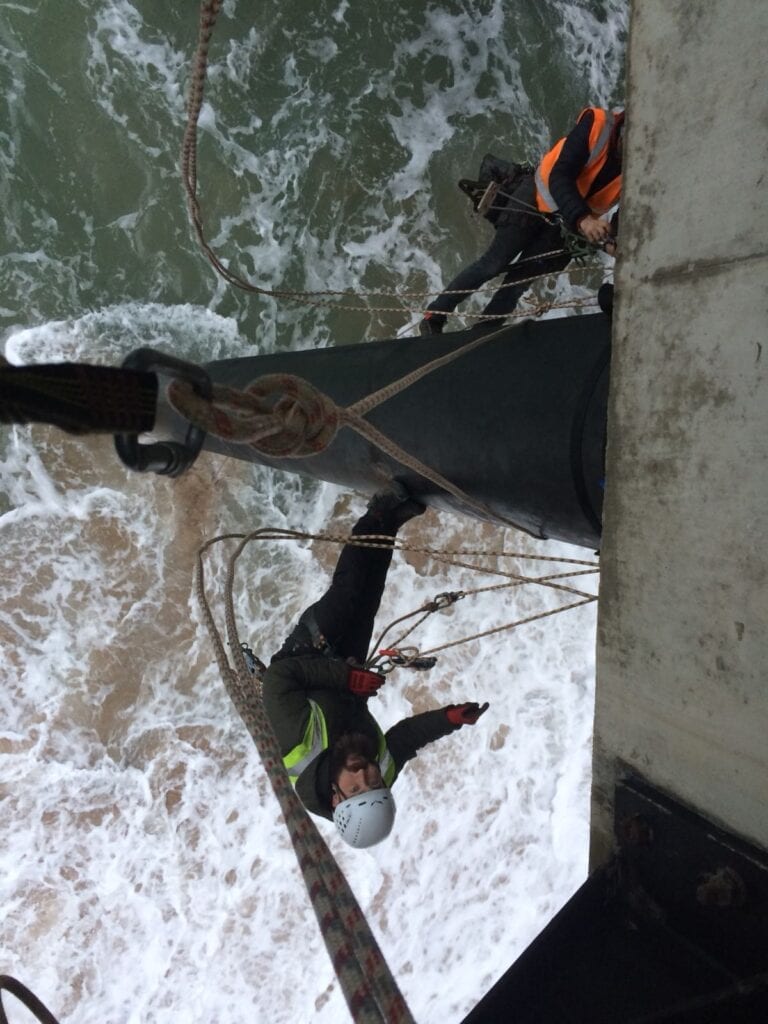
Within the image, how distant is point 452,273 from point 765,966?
6.77 m

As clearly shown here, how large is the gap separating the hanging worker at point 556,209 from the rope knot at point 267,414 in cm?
230

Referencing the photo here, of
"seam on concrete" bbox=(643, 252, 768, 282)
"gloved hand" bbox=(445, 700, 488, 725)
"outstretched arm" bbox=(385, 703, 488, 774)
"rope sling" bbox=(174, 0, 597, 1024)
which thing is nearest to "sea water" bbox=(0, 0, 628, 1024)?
"outstretched arm" bbox=(385, 703, 488, 774)

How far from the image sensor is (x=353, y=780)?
3838mm

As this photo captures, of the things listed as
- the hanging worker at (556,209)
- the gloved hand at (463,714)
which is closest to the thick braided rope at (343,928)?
the gloved hand at (463,714)

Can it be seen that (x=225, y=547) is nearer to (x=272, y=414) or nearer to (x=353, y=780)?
(x=353, y=780)

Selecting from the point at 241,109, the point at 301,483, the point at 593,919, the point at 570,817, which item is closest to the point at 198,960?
the point at 570,817

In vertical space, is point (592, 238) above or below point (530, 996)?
above

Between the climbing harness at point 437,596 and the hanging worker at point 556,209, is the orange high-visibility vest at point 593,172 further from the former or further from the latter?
the climbing harness at point 437,596

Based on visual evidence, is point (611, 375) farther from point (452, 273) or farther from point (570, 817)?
point (570, 817)

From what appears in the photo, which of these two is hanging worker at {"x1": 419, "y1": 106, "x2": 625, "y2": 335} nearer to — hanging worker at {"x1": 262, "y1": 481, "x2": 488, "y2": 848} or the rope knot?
hanging worker at {"x1": 262, "y1": 481, "x2": 488, "y2": 848}

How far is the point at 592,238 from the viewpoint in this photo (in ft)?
13.7

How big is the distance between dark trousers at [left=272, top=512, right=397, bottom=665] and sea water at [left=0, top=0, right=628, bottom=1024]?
3.44m

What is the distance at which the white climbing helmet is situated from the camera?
12.3ft

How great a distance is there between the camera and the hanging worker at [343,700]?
3.76 m
